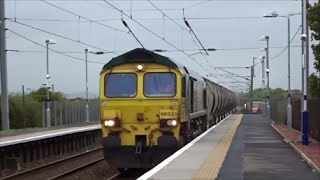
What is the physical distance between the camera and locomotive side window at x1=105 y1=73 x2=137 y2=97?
18078mm

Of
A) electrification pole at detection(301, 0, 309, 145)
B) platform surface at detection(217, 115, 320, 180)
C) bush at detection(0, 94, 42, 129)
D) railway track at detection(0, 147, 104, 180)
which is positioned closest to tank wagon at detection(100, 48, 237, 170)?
platform surface at detection(217, 115, 320, 180)

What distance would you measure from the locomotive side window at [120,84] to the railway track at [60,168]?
3.17 meters

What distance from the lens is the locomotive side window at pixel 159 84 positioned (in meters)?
18.0

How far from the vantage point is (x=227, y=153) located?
752 inches

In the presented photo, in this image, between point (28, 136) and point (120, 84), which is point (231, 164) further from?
point (28, 136)

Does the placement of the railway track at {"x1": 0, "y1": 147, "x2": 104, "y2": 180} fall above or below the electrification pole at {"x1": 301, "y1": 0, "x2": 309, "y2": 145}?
below

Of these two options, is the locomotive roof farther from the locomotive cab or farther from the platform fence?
the platform fence

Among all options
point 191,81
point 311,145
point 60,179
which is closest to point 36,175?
point 60,179

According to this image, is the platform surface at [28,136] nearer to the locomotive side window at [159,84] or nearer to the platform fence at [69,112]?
the locomotive side window at [159,84]

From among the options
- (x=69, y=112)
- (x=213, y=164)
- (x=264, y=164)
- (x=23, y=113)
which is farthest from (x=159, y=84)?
(x=69, y=112)

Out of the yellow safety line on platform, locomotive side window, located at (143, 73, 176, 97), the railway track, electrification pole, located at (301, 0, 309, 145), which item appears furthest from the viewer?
→ electrification pole, located at (301, 0, 309, 145)

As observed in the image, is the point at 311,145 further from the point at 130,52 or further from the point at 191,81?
the point at 130,52

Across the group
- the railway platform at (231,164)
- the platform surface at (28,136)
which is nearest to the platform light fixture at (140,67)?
the railway platform at (231,164)

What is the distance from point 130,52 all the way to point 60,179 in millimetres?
4490
